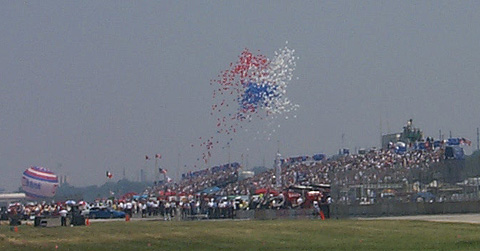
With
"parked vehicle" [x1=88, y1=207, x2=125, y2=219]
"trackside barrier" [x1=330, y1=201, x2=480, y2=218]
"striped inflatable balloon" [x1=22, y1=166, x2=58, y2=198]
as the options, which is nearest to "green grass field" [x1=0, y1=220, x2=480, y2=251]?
"trackside barrier" [x1=330, y1=201, x2=480, y2=218]

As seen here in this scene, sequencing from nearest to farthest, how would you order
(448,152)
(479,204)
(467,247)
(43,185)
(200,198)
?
(467,247) < (479,204) < (448,152) < (200,198) < (43,185)

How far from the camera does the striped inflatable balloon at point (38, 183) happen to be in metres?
132

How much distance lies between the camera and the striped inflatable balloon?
131500mm

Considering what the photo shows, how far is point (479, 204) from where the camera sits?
51.3m

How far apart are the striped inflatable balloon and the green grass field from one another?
9643 cm

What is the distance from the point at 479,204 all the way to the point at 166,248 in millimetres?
27563

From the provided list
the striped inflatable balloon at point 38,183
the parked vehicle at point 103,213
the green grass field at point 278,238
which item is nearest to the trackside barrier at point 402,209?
the green grass field at point 278,238

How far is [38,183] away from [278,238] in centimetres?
10503

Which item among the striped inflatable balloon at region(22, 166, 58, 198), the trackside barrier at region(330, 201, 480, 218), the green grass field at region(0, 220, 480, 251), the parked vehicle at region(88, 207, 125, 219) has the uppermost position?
the striped inflatable balloon at region(22, 166, 58, 198)

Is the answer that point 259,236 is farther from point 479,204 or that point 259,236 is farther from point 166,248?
point 479,204

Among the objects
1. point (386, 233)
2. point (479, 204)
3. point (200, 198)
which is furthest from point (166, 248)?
point (200, 198)

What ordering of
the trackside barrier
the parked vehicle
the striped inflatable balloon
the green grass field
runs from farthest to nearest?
the striped inflatable balloon → the parked vehicle → the trackside barrier → the green grass field

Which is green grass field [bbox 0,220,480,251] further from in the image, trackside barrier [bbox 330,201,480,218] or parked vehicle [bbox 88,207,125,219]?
parked vehicle [bbox 88,207,125,219]

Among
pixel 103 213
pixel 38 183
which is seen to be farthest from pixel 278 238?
pixel 38 183
